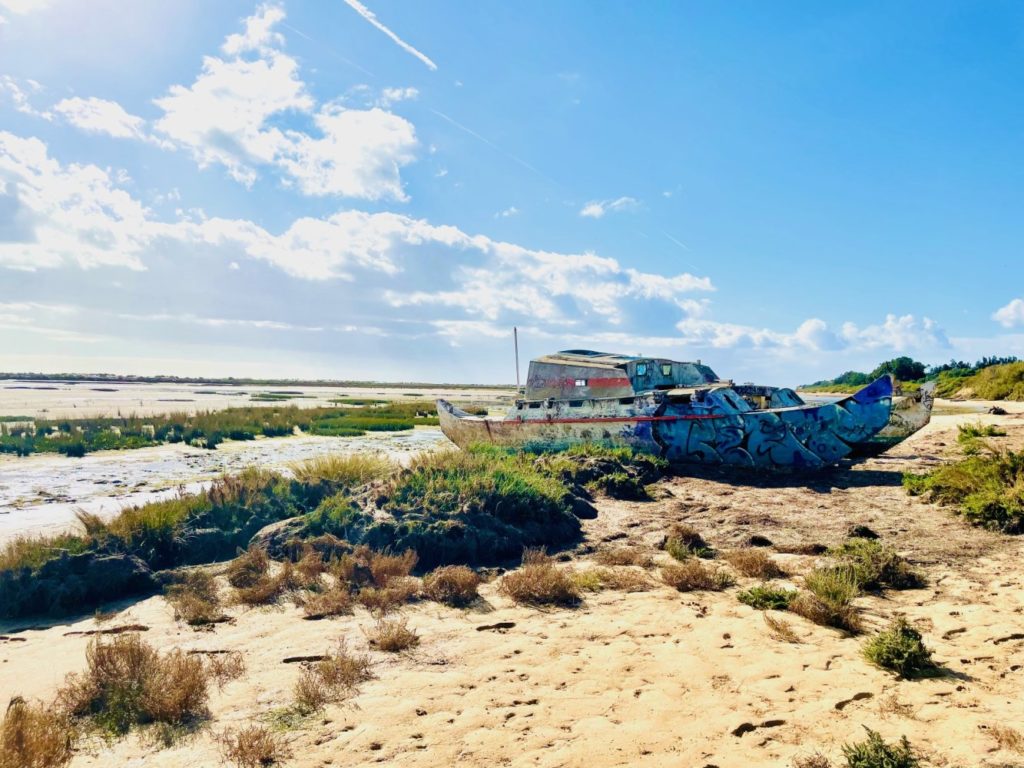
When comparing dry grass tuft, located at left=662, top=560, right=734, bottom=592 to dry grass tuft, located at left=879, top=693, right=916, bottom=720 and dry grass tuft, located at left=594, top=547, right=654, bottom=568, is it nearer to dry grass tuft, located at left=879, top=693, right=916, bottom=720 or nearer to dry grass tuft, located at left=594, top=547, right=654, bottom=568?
dry grass tuft, located at left=594, top=547, right=654, bottom=568

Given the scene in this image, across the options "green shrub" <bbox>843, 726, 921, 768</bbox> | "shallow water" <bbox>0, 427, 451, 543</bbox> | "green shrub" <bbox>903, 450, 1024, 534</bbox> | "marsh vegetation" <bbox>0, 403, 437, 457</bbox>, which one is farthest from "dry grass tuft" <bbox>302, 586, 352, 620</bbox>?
"marsh vegetation" <bbox>0, 403, 437, 457</bbox>

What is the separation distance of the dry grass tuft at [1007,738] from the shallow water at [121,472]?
475 inches

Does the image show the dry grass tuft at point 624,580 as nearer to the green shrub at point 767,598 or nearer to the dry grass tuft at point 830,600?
the green shrub at point 767,598

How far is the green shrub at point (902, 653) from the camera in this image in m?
4.67

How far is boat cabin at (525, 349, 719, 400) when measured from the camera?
1823 cm

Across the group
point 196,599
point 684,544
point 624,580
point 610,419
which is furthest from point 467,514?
point 610,419

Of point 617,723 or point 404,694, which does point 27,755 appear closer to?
point 404,694

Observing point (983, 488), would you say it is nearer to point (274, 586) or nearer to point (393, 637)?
point (393, 637)

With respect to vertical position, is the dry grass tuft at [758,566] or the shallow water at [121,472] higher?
the shallow water at [121,472]

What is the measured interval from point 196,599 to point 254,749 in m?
3.67

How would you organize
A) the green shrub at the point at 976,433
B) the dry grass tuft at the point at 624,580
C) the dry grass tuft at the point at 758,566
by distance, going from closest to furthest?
the dry grass tuft at the point at 624,580
the dry grass tuft at the point at 758,566
the green shrub at the point at 976,433

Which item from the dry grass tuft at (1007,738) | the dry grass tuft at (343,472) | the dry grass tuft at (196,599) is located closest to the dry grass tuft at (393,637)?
the dry grass tuft at (196,599)

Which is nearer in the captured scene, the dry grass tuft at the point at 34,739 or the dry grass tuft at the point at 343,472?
the dry grass tuft at the point at 34,739

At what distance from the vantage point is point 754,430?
15.4m
